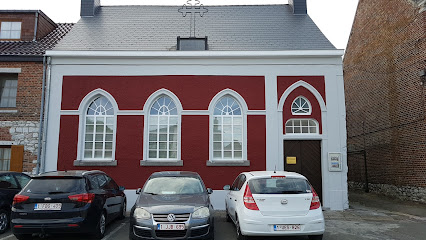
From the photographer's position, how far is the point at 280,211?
20.8 feet

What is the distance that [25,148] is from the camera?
39.2 feet

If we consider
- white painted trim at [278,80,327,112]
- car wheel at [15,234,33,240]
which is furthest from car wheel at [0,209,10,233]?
white painted trim at [278,80,327,112]

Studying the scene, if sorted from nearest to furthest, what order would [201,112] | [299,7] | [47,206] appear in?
[47,206] → [201,112] → [299,7]

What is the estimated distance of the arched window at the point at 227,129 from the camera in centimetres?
1206

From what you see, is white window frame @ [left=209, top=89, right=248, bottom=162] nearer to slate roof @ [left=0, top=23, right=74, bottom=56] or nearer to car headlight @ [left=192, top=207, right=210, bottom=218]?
car headlight @ [left=192, top=207, right=210, bottom=218]

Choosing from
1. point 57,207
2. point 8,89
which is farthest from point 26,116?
point 57,207

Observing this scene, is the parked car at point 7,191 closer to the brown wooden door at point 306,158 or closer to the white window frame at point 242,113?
the white window frame at point 242,113

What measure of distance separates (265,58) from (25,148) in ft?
31.1

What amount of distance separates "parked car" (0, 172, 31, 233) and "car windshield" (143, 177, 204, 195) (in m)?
3.47

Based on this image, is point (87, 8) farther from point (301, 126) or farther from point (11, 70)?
point (301, 126)

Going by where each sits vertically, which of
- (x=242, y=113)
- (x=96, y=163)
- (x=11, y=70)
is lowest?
(x=96, y=163)

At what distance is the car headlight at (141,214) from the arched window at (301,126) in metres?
7.17

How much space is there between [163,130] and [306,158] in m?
5.36

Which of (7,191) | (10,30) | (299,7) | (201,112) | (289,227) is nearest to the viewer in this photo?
(289,227)
